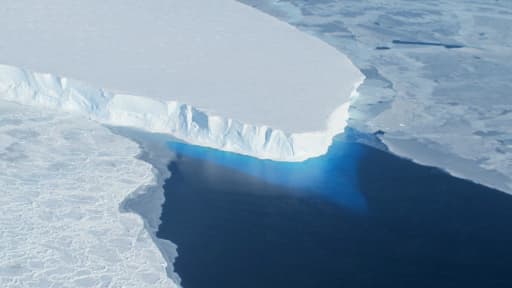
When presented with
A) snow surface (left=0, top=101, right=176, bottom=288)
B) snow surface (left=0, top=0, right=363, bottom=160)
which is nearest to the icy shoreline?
snow surface (left=0, top=101, right=176, bottom=288)

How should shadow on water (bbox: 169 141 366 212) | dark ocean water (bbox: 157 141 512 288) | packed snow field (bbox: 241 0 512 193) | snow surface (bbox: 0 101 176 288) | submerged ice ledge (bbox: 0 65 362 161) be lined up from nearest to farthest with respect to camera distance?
snow surface (bbox: 0 101 176 288) → dark ocean water (bbox: 157 141 512 288) → shadow on water (bbox: 169 141 366 212) → submerged ice ledge (bbox: 0 65 362 161) → packed snow field (bbox: 241 0 512 193)

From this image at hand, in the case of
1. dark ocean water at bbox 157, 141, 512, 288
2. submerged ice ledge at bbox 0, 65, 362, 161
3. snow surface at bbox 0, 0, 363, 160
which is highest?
snow surface at bbox 0, 0, 363, 160

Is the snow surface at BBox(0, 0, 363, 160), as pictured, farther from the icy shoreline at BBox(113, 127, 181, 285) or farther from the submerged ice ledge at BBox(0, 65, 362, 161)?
the icy shoreline at BBox(113, 127, 181, 285)

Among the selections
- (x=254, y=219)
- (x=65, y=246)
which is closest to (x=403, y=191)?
(x=254, y=219)

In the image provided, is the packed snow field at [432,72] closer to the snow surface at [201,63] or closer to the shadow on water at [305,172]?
the snow surface at [201,63]

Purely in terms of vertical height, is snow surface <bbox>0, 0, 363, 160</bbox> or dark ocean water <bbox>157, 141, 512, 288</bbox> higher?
snow surface <bbox>0, 0, 363, 160</bbox>

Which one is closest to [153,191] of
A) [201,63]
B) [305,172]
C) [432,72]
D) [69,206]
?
[69,206]

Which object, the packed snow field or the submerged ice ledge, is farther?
the packed snow field

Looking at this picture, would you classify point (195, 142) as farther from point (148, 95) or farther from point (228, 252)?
point (228, 252)
